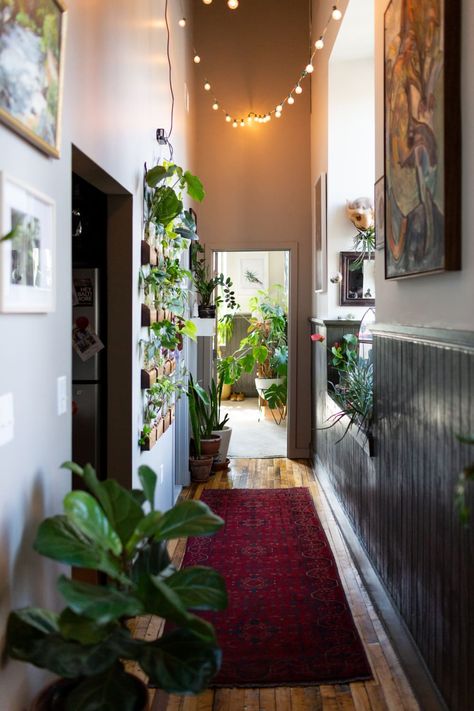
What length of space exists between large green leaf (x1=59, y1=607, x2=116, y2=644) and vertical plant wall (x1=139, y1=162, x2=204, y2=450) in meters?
1.72

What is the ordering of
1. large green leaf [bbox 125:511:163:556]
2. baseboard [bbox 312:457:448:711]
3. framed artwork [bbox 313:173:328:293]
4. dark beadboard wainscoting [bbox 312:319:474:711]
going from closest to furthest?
large green leaf [bbox 125:511:163:556] → dark beadboard wainscoting [bbox 312:319:474:711] → baseboard [bbox 312:457:448:711] → framed artwork [bbox 313:173:328:293]

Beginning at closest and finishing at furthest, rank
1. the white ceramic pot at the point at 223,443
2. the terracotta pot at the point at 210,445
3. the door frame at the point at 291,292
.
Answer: the terracotta pot at the point at 210,445 < the white ceramic pot at the point at 223,443 < the door frame at the point at 291,292

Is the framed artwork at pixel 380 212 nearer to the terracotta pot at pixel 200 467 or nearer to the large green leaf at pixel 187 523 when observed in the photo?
the large green leaf at pixel 187 523

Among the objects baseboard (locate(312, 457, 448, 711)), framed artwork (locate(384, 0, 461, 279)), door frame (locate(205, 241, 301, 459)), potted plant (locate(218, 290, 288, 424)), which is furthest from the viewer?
potted plant (locate(218, 290, 288, 424))

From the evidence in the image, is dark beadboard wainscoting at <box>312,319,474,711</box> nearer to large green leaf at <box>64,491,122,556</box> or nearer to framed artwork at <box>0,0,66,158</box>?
large green leaf at <box>64,491,122,556</box>

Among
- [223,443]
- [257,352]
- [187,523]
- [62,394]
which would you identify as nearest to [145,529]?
[187,523]

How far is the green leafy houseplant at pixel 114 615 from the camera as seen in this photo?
4.48 feet

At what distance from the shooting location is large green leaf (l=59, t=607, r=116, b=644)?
139cm

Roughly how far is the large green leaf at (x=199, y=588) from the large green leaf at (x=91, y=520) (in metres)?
0.17

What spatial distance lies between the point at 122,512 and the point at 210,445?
3.77 meters

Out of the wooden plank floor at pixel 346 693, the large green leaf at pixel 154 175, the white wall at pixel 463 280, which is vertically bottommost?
the wooden plank floor at pixel 346 693

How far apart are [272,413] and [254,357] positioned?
0.86 m

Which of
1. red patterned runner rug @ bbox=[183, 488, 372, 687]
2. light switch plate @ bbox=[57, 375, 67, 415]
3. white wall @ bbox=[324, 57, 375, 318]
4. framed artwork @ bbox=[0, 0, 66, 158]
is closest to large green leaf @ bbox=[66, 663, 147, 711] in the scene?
light switch plate @ bbox=[57, 375, 67, 415]

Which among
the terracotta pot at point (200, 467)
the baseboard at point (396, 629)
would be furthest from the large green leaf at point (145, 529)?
the terracotta pot at point (200, 467)
